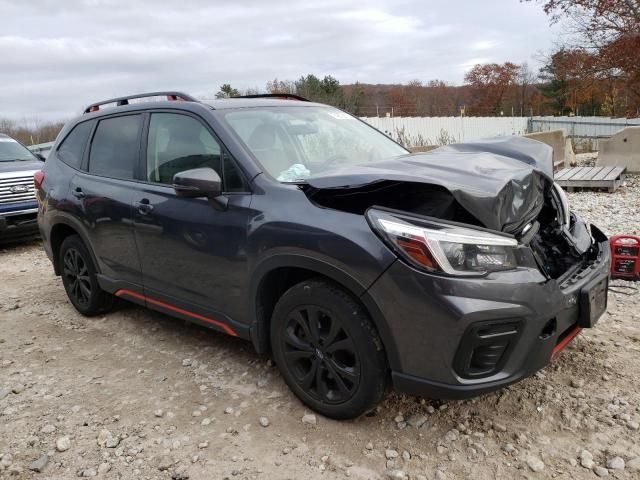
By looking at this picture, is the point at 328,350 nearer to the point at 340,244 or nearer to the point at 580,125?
the point at 340,244

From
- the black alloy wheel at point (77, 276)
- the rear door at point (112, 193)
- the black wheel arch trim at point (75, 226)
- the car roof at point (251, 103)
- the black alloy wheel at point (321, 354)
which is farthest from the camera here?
the black alloy wheel at point (77, 276)

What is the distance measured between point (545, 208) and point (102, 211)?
3.16 metres

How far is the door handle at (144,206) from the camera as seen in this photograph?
11.4 ft

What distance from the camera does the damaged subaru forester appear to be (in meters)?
2.28

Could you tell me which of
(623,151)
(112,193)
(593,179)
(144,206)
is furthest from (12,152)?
(623,151)

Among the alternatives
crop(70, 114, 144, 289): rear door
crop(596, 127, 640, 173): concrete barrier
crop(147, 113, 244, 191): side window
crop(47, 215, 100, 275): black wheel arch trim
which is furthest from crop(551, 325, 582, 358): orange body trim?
crop(596, 127, 640, 173): concrete barrier

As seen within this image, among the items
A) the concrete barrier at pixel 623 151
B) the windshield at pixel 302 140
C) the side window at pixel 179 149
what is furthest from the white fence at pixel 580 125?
the side window at pixel 179 149

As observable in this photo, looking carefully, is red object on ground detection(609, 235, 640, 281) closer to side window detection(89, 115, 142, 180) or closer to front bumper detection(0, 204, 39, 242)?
side window detection(89, 115, 142, 180)

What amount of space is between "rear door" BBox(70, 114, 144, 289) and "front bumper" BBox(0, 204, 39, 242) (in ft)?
13.2

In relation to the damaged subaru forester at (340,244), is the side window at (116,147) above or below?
above

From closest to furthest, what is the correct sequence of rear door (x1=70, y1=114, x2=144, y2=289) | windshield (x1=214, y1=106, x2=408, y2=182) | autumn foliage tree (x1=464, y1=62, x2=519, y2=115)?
1. windshield (x1=214, y1=106, x2=408, y2=182)
2. rear door (x1=70, y1=114, x2=144, y2=289)
3. autumn foliage tree (x1=464, y1=62, x2=519, y2=115)

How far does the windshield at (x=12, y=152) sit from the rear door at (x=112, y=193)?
5.48 metres

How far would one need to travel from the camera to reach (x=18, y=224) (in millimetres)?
7602

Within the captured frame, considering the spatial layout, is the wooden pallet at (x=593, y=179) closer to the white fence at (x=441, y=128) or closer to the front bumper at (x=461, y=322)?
the white fence at (x=441, y=128)
